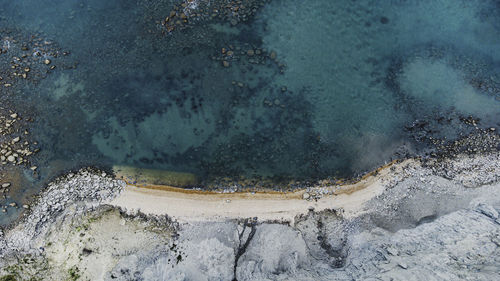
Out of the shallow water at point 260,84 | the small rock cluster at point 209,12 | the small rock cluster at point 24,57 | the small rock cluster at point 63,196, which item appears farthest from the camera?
the small rock cluster at point 209,12

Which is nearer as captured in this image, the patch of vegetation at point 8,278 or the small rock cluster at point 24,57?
the patch of vegetation at point 8,278

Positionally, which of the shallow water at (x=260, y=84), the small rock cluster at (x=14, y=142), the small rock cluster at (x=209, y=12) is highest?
the small rock cluster at (x=209, y=12)

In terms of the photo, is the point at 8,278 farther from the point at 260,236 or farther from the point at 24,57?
the point at 260,236

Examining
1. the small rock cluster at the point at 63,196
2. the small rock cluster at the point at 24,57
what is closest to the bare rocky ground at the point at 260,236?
the small rock cluster at the point at 63,196

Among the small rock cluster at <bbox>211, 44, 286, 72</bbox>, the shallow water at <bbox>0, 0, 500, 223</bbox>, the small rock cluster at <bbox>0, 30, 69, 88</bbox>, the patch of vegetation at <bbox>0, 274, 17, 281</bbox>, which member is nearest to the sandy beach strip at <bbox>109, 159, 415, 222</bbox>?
the shallow water at <bbox>0, 0, 500, 223</bbox>

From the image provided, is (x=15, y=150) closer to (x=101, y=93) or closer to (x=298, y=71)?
(x=101, y=93)

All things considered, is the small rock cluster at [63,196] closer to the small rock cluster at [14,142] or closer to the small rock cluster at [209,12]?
the small rock cluster at [14,142]
